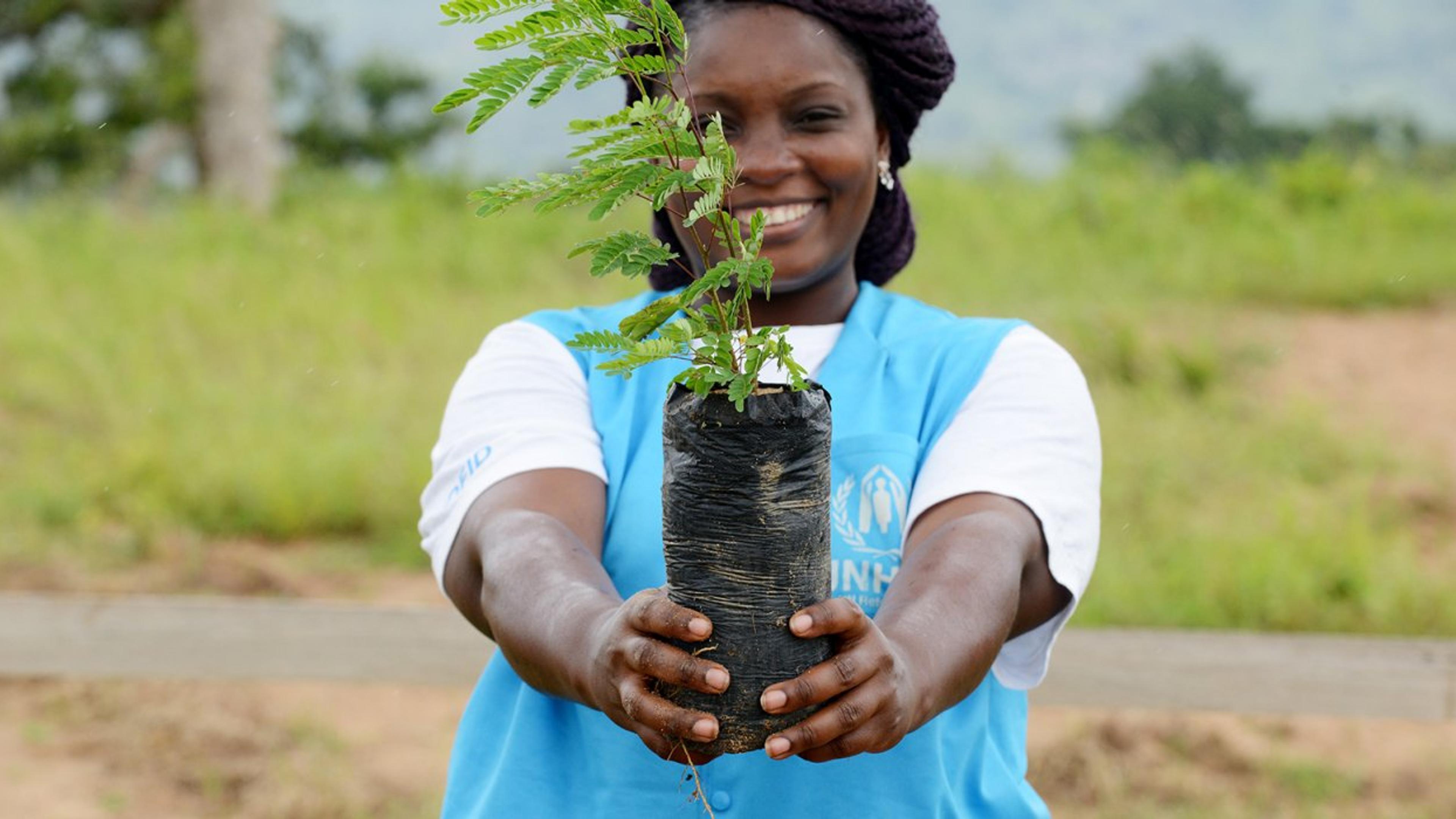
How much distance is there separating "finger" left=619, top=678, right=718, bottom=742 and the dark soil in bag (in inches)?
1.5

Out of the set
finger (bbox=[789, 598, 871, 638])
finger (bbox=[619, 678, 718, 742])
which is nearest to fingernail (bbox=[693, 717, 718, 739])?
finger (bbox=[619, 678, 718, 742])

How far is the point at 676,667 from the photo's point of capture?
144 cm

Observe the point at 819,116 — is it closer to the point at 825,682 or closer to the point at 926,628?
the point at 926,628

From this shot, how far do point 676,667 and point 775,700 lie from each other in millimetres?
94

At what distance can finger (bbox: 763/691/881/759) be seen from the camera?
56.4 inches

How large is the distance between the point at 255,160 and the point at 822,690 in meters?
11.4

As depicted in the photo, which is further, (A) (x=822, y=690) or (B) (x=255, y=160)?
(B) (x=255, y=160)

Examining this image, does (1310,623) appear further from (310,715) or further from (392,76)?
(392,76)

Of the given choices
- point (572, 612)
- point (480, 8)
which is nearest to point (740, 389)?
point (572, 612)

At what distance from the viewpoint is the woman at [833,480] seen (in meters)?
1.78

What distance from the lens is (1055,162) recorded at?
10547 mm

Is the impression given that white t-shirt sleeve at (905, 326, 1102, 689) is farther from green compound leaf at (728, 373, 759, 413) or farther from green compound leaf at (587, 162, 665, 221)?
green compound leaf at (587, 162, 665, 221)

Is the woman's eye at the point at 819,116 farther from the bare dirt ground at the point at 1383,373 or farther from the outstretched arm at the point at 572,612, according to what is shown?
the bare dirt ground at the point at 1383,373

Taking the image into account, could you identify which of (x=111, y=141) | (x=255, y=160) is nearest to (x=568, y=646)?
(x=255, y=160)
